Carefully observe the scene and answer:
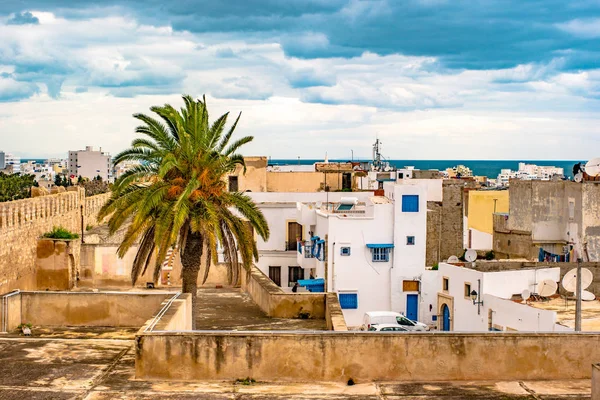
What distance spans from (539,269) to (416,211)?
27.2 ft

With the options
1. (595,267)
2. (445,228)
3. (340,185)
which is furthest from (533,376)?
(340,185)

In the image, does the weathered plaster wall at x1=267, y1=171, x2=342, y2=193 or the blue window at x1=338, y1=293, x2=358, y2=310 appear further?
the weathered plaster wall at x1=267, y1=171, x2=342, y2=193

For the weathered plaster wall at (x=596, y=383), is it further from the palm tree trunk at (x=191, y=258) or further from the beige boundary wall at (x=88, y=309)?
the palm tree trunk at (x=191, y=258)

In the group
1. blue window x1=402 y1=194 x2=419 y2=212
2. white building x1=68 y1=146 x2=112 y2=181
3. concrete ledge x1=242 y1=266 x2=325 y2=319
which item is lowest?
concrete ledge x1=242 y1=266 x2=325 y2=319

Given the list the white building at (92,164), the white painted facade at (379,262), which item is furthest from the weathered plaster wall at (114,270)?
the white building at (92,164)

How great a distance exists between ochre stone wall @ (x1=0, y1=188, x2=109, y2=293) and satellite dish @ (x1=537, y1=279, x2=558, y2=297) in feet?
53.4

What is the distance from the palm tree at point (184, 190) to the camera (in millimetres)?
15742

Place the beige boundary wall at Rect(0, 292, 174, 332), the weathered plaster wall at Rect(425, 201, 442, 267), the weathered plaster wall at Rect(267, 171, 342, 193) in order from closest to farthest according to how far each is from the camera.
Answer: the beige boundary wall at Rect(0, 292, 174, 332) → the weathered plaster wall at Rect(425, 201, 442, 267) → the weathered plaster wall at Rect(267, 171, 342, 193)

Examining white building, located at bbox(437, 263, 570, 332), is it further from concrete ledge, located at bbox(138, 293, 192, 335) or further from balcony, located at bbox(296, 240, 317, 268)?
concrete ledge, located at bbox(138, 293, 192, 335)

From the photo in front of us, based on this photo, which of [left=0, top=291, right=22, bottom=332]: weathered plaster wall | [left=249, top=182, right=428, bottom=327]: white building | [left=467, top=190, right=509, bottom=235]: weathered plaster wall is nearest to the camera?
[left=0, top=291, right=22, bottom=332]: weathered plaster wall

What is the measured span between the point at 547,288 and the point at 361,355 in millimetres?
19323

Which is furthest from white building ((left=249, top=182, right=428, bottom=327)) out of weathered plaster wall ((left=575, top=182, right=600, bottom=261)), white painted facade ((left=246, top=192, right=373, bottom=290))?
weathered plaster wall ((left=575, top=182, right=600, bottom=261))

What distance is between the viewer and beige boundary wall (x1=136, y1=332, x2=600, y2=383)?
31.9 ft

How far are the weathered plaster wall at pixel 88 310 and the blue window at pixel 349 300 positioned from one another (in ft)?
78.0
